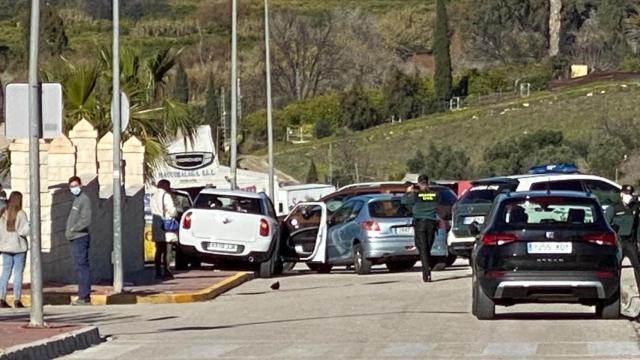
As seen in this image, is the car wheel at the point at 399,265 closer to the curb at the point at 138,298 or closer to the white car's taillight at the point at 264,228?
the white car's taillight at the point at 264,228

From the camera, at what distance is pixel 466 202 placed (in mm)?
30844

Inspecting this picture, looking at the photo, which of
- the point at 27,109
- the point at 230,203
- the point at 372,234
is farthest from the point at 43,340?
the point at 230,203

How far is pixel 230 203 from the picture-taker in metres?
30.3

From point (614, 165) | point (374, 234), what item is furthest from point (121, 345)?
point (614, 165)

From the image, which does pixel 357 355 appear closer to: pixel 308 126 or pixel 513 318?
pixel 513 318

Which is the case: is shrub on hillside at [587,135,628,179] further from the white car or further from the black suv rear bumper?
the black suv rear bumper

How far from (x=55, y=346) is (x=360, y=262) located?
48.5 feet

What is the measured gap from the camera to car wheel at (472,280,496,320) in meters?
18.9

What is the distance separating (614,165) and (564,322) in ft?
145

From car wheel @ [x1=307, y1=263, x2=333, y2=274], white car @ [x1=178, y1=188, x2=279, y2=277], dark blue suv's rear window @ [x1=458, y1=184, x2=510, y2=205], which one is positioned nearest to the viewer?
white car @ [x1=178, y1=188, x2=279, y2=277]

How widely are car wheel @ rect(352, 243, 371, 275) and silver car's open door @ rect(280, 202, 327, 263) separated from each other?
74 centimetres

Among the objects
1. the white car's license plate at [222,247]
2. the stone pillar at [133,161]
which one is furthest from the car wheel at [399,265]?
the stone pillar at [133,161]

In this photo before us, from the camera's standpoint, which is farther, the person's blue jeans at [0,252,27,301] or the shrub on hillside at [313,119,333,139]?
the shrub on hillside at [313,119,333,139]

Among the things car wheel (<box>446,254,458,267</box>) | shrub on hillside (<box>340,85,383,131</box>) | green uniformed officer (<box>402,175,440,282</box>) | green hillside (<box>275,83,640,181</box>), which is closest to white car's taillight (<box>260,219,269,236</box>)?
green uniformed officer (<box>402,175,440,282</box>)
